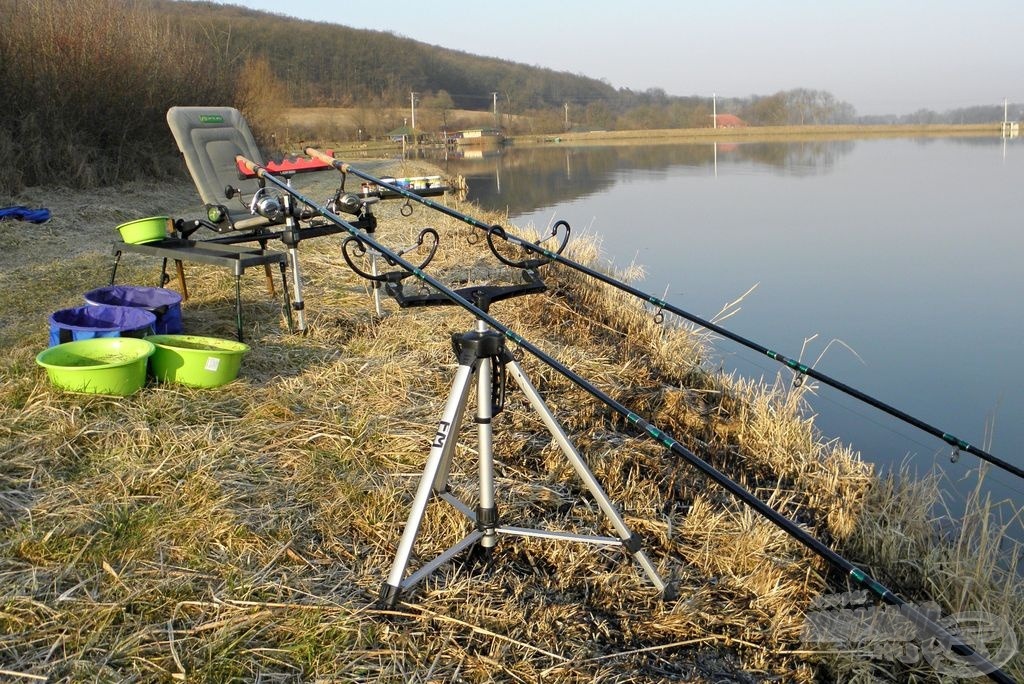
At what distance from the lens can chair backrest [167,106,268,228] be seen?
6.31m

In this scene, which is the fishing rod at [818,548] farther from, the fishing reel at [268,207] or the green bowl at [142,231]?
the green bowl at [142,231]

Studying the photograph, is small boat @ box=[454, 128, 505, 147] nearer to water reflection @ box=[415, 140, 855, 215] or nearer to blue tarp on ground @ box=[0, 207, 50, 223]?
water reflection @ box=[415, 140, 855, 215]

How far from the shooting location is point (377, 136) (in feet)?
205

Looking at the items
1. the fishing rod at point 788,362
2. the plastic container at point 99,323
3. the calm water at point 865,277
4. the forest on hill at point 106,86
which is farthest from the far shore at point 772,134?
the fishing rod at point 788,362

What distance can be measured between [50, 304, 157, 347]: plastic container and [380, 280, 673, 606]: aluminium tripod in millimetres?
2067

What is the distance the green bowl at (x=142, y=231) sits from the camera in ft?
15.9

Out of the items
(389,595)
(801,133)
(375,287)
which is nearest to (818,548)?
(389,595)

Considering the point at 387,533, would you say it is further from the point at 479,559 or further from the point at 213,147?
the point at 213,147

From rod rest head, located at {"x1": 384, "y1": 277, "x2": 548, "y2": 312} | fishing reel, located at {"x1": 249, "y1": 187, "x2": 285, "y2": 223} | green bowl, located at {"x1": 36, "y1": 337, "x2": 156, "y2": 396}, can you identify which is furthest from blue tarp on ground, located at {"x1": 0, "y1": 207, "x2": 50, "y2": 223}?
rod rest head, located at {"x1": 384, "y1": 277, "x2": 548, "y2": 312}

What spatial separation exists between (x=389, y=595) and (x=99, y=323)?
272 cm

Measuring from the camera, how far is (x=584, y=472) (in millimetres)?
2287

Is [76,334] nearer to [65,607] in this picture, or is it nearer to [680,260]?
[65,607]

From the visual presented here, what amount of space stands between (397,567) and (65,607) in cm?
87

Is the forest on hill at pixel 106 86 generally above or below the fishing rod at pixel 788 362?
above
